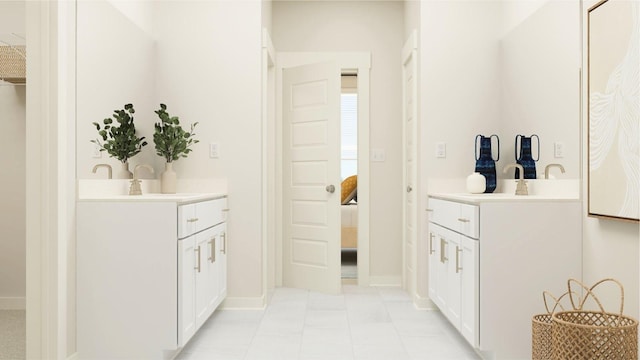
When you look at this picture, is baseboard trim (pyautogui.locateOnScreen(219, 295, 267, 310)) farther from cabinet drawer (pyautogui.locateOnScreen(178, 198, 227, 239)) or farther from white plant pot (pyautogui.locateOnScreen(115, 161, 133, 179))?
white plant pot (pyautogui.locateOnScreen(115, 161, 133, 179))

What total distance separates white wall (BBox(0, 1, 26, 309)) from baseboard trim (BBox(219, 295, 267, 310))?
Result: 147 centimetres

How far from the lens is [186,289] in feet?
9.53

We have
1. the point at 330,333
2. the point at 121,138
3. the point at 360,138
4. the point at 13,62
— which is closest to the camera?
the point at 13,62

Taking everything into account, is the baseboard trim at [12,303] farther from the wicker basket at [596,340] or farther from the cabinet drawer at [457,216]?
the wicker basket at [596,340]

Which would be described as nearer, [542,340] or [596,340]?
[596,340]

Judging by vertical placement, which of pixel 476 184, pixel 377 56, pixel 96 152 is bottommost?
pixel 476 184

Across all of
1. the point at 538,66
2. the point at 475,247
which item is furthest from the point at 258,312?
the point at 538,66

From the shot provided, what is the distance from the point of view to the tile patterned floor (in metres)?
3.01

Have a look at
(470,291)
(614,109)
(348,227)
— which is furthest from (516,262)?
(348,227)

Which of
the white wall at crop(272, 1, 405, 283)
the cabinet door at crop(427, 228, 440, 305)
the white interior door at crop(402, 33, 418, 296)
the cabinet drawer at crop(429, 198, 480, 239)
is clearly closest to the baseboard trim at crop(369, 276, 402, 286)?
the white wall at crop(272, 1, 405, 283)

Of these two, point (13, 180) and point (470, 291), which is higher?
point (13, 180)

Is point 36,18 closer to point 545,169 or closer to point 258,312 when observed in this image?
point 258,312

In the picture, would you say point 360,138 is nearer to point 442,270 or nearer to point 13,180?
point 442,270

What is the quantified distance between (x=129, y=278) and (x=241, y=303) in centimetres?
127
